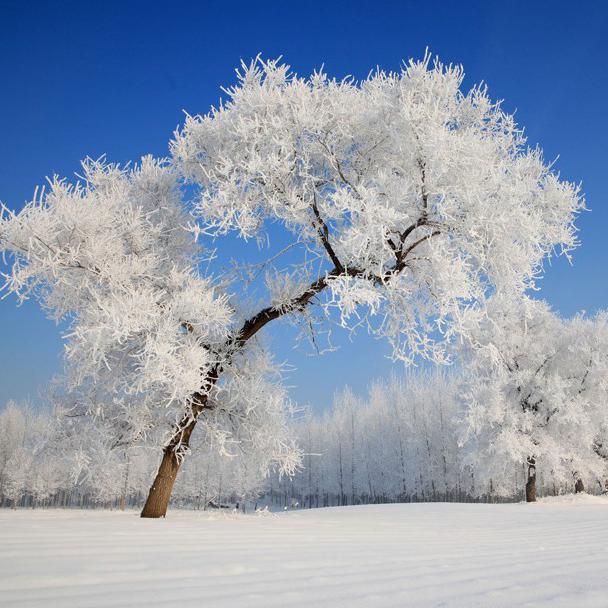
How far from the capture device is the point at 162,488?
9.03 meters

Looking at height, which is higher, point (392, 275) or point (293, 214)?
point (293, 214)

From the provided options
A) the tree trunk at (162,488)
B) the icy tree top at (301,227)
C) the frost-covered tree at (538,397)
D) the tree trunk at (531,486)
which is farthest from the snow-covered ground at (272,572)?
the tree trunk at (531,486)

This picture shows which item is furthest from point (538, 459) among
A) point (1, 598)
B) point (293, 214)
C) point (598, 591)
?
point (1, 598)

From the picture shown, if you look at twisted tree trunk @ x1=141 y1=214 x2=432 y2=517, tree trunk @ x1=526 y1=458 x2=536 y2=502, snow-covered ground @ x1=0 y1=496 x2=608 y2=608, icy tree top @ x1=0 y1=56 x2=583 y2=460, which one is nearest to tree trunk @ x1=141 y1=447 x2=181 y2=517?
twisted tree trunk @ x1=141 y1=214 x2=432 y2=517

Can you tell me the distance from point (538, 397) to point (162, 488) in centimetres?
2027

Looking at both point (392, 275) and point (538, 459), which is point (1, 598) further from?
point (538, 459)

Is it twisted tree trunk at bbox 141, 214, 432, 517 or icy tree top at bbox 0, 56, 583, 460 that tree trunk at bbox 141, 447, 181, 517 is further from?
icy tree top at bbox 0, 56, 583, 460

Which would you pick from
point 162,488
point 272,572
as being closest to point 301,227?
point 162,488

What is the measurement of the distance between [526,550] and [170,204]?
343 inches

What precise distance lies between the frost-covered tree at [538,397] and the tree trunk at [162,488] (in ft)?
53.8

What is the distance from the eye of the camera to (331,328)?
32.9 feet

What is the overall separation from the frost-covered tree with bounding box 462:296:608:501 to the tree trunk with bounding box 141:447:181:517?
646 inches

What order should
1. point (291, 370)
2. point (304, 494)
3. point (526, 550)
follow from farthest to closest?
point (304, 494) < point (291, 370) < point (526, 550)

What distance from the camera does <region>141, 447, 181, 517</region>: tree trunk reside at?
28.7 ft
